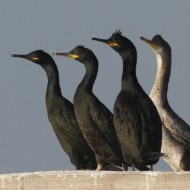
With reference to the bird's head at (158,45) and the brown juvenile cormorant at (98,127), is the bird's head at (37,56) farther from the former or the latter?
the brown juvenile cormorant at (98,127)

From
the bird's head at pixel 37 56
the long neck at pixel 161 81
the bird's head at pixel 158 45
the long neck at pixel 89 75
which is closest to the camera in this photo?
the long neck at pixel 89 75

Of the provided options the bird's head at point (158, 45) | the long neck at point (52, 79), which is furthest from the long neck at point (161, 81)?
the long neck at point (52, 79)

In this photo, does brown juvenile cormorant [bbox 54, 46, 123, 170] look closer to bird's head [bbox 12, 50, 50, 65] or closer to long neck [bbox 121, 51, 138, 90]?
long neck [bbox 121, 51, 138, 90]

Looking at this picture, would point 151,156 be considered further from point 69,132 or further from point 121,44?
point 69,132

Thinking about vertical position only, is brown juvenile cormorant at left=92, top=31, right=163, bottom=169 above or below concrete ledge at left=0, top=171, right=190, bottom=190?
above

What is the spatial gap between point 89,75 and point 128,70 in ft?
2.67

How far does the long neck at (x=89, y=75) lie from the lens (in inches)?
834

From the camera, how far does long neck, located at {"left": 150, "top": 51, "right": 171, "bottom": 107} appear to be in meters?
23.3

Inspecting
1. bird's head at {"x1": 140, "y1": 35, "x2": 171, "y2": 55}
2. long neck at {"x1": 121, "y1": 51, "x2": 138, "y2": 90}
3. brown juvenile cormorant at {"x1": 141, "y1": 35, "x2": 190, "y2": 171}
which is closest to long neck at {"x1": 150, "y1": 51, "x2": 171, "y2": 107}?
brown juvenile cormorant at {"x1": 141, "y1": 35, "x2": 190, "y2": 171}

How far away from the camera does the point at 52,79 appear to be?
22.5m

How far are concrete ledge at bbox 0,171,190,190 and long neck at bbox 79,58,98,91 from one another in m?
1.78

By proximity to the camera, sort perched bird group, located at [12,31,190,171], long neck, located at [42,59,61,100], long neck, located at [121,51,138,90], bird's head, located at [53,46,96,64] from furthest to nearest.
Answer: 1. long neck, located at [42,59,61,100]
2. bird's head, located at [53,46,96,64]
3. long neck, located at [121,51,138,90]
4. perched bird group, located at [12,31,190,171]

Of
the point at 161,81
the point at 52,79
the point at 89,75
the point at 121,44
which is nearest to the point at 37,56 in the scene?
the point at 52,79

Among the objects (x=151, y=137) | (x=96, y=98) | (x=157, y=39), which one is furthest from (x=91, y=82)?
(x=157, y=39)
